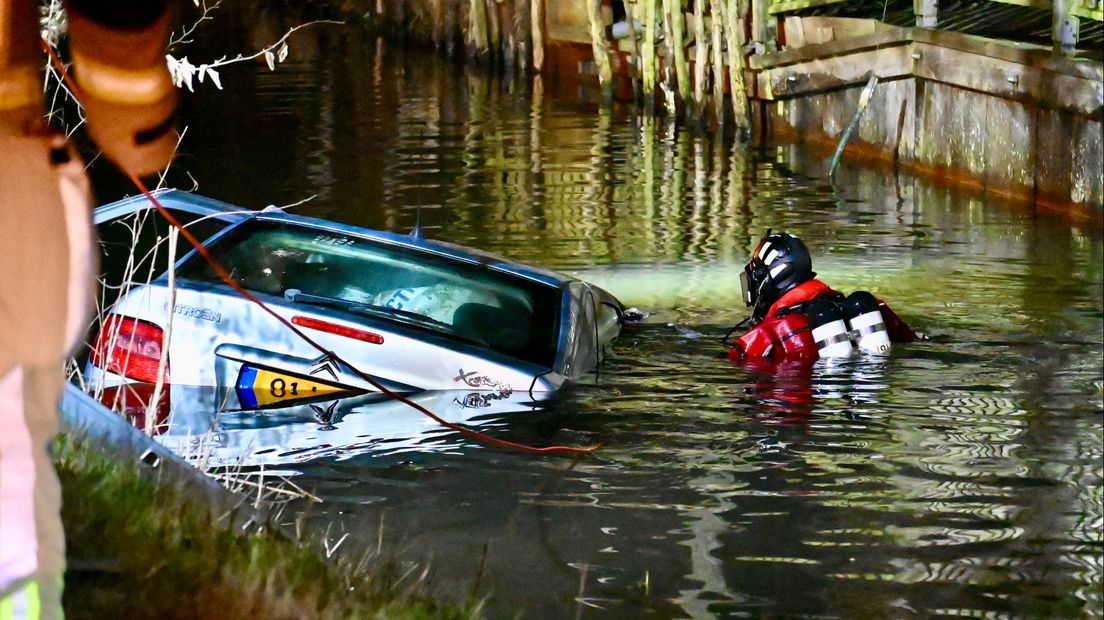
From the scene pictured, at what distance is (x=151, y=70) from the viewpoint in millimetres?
4324

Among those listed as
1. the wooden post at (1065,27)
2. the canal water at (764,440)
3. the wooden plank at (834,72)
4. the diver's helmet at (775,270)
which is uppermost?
the wooden post at (1065,27)

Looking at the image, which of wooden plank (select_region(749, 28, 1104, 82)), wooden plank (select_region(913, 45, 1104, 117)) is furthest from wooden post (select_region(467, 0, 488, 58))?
wooden plank (select_region(913, 45, 1104, 117))

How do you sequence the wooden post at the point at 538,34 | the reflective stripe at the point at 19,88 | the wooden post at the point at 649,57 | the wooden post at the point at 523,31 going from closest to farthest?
1. the reflective stripe at the point at 19,88
2. the wooden post at the point at 649,57
3. the wooden post at the point at 538,34
4. the wooden post at the point at 523,31

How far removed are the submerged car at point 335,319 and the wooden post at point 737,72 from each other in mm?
11991

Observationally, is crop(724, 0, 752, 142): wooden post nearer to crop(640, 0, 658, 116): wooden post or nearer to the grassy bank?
crop(640, 0, 658, 116): wooden post

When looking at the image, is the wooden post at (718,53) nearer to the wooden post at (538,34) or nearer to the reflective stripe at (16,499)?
the wooden post at (538,34)

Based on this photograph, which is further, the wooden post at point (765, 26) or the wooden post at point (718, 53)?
the wooden post at point (718, 53)

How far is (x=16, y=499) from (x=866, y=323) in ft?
21.6

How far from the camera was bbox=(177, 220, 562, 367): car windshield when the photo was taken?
7980 millimetres

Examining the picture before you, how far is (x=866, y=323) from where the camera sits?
9109mm

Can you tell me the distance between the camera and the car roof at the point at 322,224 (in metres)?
7.71

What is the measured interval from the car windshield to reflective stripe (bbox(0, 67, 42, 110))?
157 inches

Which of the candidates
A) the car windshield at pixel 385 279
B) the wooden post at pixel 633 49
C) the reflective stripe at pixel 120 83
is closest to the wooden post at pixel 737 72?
the wooden post at pixel 633 49

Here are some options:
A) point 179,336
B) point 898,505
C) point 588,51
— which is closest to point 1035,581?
point 898,505
